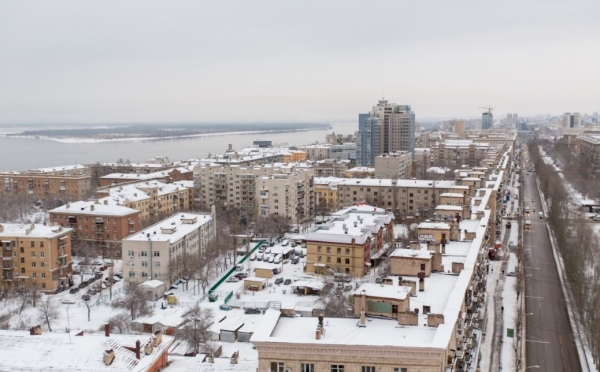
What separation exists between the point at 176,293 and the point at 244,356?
20.8ft

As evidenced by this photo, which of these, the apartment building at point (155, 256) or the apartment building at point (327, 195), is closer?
the apartment building at point (155, 256)

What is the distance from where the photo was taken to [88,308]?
1564 centimetres

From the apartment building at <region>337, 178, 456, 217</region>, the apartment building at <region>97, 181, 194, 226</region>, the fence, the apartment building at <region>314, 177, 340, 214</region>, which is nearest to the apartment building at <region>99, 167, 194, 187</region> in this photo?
the apartment building at <region>97, 181, 194, 226</region>

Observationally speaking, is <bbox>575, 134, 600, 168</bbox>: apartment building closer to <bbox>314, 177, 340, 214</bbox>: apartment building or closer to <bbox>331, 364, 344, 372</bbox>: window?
<bbox>314, 177, 340, 214</bbox>: apartment building

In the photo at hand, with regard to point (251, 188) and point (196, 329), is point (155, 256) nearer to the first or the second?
point (196, 329)

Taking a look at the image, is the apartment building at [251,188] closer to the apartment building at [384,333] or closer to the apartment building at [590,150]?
the apartment building at [384,333]

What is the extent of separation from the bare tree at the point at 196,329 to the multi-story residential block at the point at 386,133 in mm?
40441

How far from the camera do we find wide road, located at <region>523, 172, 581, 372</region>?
13000 millimetres

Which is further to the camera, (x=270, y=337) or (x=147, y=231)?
(x=147, y=231)

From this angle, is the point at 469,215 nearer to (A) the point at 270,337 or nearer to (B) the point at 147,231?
(B) the point at 147,231

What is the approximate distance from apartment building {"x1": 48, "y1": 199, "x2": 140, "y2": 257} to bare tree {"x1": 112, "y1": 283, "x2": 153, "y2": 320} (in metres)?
5.93

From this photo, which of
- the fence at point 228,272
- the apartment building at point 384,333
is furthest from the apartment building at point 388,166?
the apartment building at point 384,333

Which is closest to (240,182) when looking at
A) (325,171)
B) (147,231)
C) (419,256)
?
Answer: (147,231)

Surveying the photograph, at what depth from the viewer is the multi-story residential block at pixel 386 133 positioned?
180 feet
